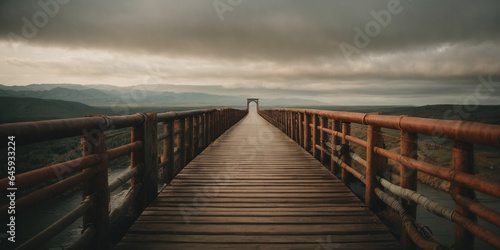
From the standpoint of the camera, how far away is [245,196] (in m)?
3.23

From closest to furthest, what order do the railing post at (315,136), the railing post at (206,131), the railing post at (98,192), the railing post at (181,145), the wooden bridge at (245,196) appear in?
the wooden bridge at (245,196) → the railing post at (98,192) → the railing post at (181,145) → the railing post at (315,136) → the railing post at (206,131)

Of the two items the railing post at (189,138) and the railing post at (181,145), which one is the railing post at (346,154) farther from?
the railing post at (189,138)

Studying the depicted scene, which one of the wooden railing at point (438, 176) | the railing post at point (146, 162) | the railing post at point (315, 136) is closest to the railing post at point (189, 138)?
the railing post at point (146, 162)

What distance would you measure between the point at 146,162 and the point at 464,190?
110 inches

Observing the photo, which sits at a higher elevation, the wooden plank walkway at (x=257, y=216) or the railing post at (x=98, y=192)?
the railing post at (x=98, y=192)

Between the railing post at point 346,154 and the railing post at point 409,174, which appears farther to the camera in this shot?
the railing post at point 346,154

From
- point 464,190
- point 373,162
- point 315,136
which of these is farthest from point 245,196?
point 315,136

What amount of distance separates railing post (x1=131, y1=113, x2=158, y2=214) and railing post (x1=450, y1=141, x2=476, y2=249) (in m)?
2.70

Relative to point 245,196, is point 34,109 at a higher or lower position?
higher

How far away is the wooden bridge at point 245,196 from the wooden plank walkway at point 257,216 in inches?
0.4

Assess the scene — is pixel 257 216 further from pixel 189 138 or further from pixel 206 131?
pixel 206 131

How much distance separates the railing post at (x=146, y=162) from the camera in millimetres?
2779

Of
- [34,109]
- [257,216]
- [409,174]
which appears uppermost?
[34,109]

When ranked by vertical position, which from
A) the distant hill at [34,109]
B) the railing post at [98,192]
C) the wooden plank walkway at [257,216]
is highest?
the distant hill at [34,109]
